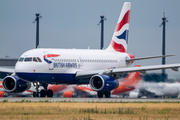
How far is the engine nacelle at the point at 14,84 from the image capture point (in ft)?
122

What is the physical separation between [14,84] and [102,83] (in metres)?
8.27

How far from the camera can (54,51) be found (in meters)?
37.2

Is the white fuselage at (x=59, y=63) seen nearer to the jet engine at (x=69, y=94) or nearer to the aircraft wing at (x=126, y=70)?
the aircraft wing at (x=126, y=70)

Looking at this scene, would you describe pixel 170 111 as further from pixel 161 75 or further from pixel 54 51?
pixel 161 75

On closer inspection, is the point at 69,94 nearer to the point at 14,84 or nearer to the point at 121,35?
the point at 14,84

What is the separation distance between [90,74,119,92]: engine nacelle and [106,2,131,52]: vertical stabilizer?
9.86m

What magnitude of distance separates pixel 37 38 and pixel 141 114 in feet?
221

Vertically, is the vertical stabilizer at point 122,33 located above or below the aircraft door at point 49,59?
above

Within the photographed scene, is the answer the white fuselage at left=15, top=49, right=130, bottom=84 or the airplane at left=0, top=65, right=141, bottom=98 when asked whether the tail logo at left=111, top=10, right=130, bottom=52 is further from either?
the airplane at left=0, top=65, right=141, bottom=98

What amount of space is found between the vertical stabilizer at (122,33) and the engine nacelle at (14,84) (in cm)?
1153

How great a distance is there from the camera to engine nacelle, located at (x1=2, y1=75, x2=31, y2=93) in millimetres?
37062

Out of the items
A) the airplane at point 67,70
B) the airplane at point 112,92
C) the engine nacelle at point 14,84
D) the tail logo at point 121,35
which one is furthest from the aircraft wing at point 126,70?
the tail logo at point 121,35

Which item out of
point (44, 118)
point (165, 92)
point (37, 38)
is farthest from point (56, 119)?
point (37, 38)

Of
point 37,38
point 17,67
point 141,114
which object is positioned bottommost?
point 141,114
